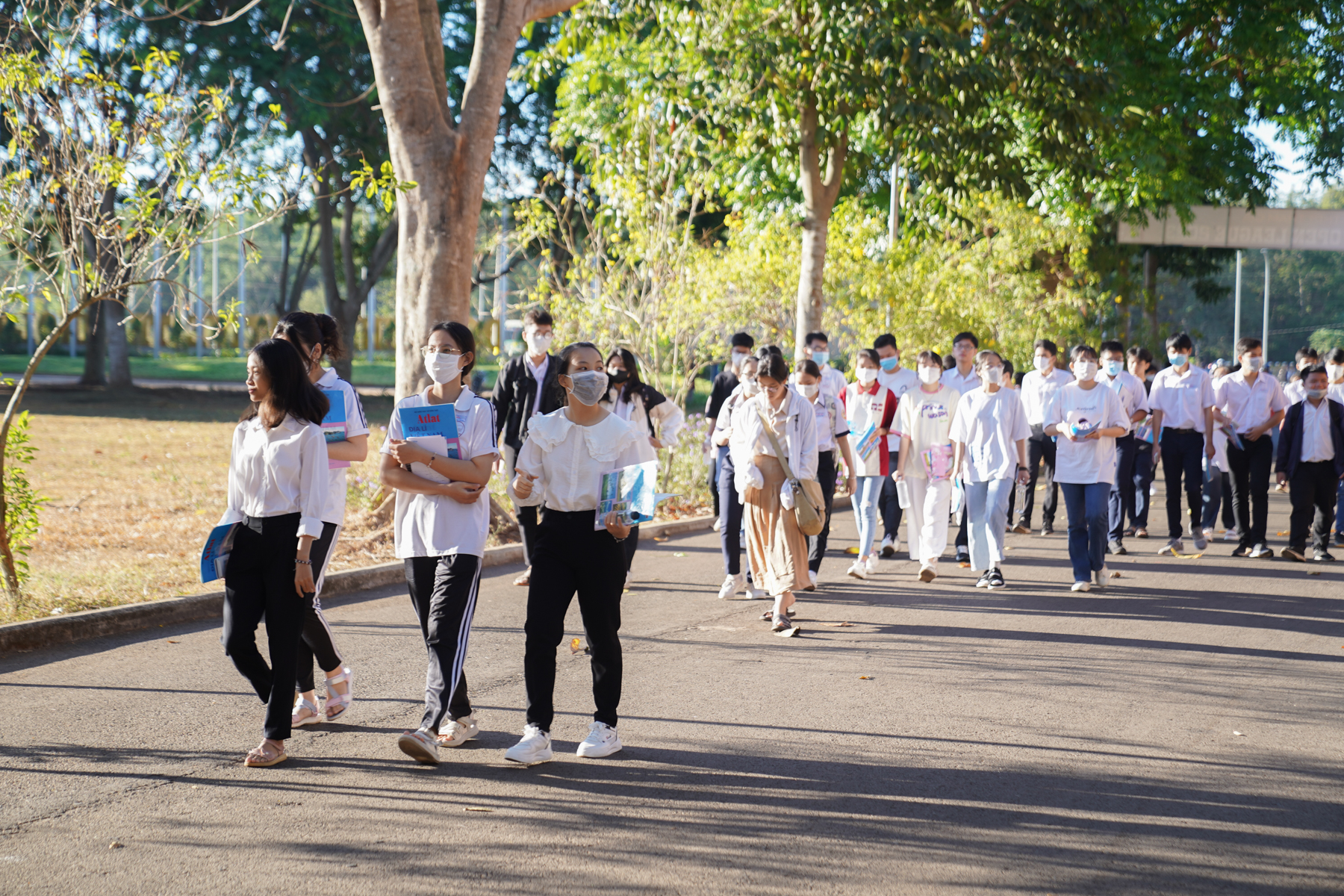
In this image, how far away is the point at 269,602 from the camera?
520cm

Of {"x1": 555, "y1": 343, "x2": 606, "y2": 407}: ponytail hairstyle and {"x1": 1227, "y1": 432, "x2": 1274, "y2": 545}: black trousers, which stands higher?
{"x1": 555, "y1": 343, "x2": 606, "y2": 407}: ponytail hairstyle

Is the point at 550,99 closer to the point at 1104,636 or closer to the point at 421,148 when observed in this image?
the point at 421,148

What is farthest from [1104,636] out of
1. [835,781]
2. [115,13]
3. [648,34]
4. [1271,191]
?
[1271,191]

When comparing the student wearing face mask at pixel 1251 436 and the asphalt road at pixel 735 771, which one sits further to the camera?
the student wearing face mask at pixel 1251 436

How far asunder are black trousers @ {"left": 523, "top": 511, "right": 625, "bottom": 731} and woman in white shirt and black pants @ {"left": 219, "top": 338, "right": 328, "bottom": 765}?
943 millimetres

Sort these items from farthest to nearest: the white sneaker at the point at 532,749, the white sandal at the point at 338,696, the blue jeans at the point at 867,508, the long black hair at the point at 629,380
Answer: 1. the blue jeans at the point at 867,508
2. the long black hair at the point at 629,380
3. the white sandal at the point at 338,696
4. the white sneaker at the point at 532,749

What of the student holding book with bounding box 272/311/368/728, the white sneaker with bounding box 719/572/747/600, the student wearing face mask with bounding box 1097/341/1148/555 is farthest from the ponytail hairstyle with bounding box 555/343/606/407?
the student wearing face mask with bounding box 1097/341/1148/555

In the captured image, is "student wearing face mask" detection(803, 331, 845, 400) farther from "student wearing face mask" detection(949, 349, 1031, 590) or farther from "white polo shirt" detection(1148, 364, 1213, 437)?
"white polo shirt" detection(1148, 364, 1213, 437)

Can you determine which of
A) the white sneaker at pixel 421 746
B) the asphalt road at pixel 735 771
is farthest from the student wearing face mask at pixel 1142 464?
the white sneaker at pixel 421 746

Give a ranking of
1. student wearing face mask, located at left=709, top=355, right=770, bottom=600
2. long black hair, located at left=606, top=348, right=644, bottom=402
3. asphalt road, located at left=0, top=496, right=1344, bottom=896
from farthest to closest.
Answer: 1. student wearing face mask, located at left=709, top=355, right=770, bottom=600
2. long black hair, located at left=606, top=348, right=644, bottom=402
3. asphalt road, located at left=0, top=496, right=1344, bottom=896

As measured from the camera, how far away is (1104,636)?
8195 mm

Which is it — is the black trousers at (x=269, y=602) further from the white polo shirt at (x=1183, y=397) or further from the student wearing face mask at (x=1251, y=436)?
the student wearing face mask at (x=1251, y=436)

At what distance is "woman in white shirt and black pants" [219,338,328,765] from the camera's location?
5145 mm

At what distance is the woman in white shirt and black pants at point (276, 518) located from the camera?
514 cm
